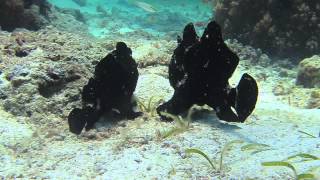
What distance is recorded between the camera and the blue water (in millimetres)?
14148

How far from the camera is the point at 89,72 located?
5.84 metres

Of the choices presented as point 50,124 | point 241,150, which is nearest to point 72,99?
point 50,124

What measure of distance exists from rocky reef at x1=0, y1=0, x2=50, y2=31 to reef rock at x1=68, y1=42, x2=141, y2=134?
21.8 feet

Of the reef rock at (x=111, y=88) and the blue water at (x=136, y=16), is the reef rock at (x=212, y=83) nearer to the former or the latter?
the reef rock at (x=111, y=88)

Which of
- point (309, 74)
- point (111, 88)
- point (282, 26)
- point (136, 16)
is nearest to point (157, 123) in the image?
point (111, 88)

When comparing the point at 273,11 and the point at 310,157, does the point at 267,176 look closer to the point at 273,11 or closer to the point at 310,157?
the point at 310,157

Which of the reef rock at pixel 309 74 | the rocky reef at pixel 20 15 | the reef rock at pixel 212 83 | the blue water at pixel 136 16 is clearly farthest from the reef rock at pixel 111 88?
the blue water at pixel 136 16

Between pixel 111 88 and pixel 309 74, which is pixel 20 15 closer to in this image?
pixel 111 88

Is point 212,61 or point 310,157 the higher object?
point 212,61

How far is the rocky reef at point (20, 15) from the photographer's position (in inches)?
403

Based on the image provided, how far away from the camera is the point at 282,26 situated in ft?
31.0

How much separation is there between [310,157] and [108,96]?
8.10ft

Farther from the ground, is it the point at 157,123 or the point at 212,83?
the point at 212,83

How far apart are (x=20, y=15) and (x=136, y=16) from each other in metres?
6.92
